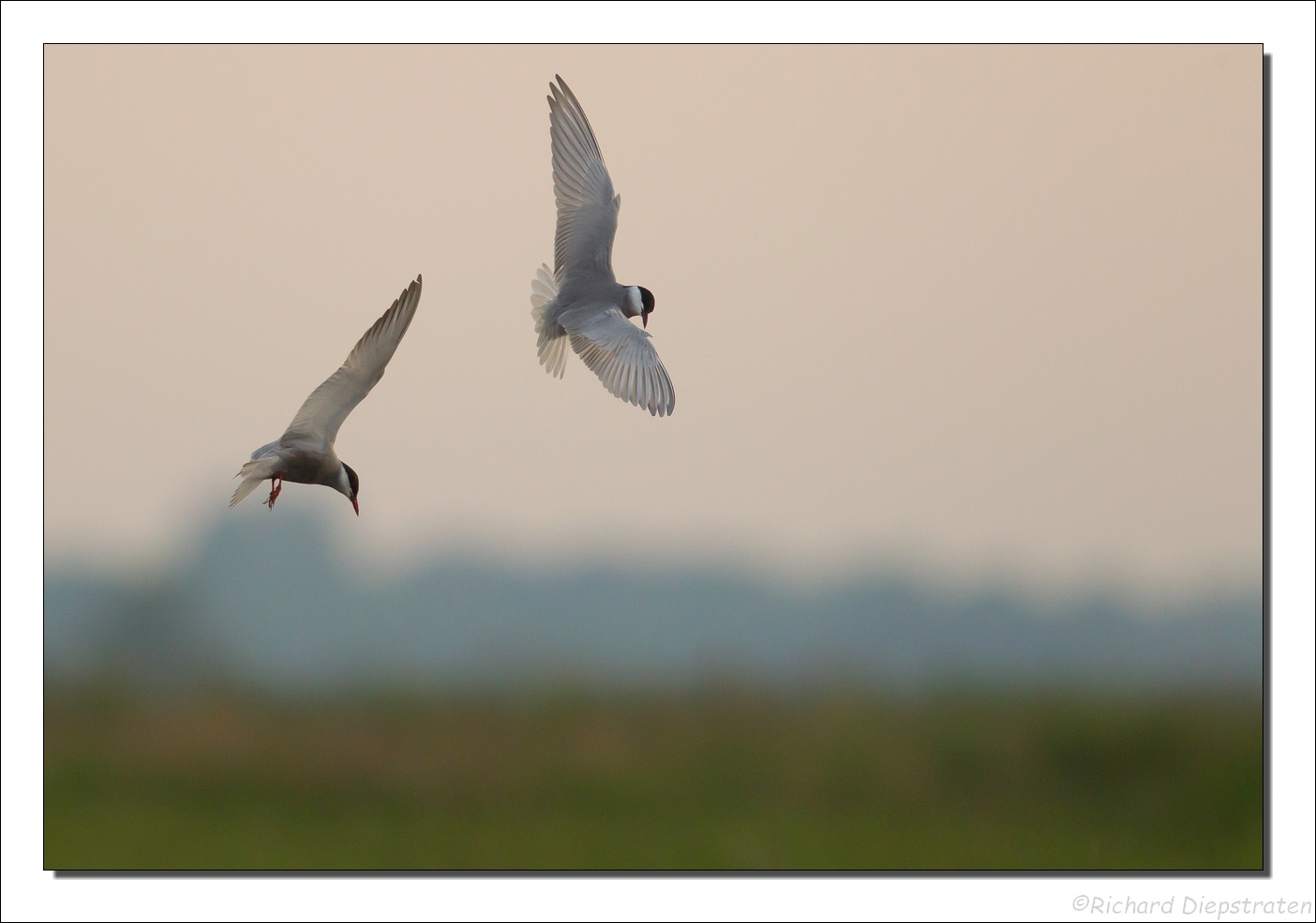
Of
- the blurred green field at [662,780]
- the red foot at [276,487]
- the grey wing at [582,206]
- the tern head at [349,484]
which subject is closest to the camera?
the red foot at [276,487]

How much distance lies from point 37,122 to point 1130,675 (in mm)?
3321

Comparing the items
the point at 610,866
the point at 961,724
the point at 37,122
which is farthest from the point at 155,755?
the point at 961,724

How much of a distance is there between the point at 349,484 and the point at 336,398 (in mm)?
259

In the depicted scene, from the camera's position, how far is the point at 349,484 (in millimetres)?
2885

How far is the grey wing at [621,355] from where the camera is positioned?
252cm

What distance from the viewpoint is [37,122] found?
2988mm

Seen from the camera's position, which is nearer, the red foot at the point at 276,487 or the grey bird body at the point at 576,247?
the red foot at the point at 276,487

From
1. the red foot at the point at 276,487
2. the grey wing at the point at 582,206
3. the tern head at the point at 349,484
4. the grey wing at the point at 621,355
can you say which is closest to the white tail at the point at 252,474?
the red foot at the point at 276,487

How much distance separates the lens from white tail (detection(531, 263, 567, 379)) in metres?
3.04

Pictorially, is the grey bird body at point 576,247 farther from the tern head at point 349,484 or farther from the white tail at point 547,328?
the tern head at point 349,484

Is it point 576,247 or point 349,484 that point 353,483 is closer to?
point 349,484

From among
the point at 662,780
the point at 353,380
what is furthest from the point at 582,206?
the point at 662,780

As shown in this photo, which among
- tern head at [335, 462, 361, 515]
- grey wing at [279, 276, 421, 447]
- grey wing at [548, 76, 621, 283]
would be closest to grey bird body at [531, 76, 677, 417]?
grey wing at [548, 76, 621, 283]

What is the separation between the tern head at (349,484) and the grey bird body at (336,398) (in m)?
0.11
